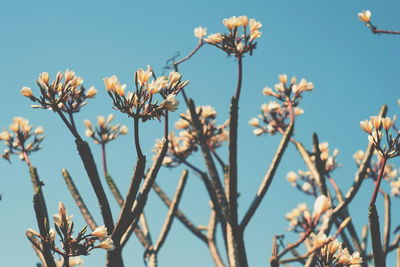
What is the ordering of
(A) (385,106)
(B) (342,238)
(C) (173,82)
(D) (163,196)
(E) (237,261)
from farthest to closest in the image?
(D) (163,196), (B) (342,238), (A) (385,106), (E) (237,261), (C) (173,82)

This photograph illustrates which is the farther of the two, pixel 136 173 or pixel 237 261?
pixel 237 261

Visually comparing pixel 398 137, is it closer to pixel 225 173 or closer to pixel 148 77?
pixel 148 77

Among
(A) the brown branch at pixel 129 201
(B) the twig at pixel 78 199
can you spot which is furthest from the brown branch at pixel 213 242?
(A) the brown branch at pixel 129 201

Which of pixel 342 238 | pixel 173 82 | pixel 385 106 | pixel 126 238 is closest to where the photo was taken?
pixel 173 82

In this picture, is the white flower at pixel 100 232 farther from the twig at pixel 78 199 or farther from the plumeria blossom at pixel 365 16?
the plumeria blossom at pixel 365 16

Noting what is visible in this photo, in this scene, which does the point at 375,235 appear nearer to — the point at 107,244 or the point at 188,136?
the point at 107,244

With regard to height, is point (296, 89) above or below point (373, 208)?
above

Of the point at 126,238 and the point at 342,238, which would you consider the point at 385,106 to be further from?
the point at 126,238

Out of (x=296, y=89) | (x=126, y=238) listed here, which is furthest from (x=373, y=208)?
(x=296, y=89)

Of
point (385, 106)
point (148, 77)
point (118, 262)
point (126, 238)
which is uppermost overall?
point (385, 106)
